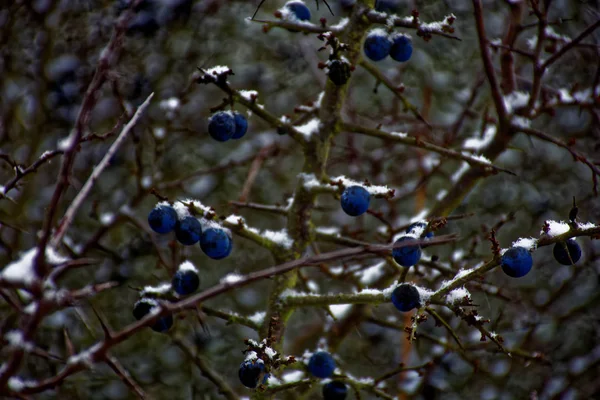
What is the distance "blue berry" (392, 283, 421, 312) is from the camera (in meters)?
1.95

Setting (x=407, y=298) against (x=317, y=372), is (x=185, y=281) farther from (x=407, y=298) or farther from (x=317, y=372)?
(x=407, y=298)

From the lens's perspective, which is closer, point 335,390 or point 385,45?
point 385,45

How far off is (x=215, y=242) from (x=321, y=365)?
0.84 meters

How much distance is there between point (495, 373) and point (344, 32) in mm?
3454

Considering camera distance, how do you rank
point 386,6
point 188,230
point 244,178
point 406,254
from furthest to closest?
1. point 244,178
2. point 386,6
3. point 188,230
4. point 406,254

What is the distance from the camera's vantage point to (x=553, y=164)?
5.55 metres

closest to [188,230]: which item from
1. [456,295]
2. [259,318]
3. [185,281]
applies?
[185,281]

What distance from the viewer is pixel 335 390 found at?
9.25 ft

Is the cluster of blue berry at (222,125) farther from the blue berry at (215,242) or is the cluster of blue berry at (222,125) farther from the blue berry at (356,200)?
the blue berry at (356,200)

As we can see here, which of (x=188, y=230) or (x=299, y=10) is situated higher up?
(x=299, y=10)

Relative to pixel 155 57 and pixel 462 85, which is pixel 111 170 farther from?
pixel 462 85

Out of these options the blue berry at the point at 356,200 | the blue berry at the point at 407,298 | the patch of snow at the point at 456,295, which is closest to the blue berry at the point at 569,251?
the patch of snow at the point at 456,295

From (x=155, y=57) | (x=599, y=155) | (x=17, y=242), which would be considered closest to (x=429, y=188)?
(x=599, y=155)

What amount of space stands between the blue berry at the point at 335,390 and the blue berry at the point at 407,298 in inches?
41.0
